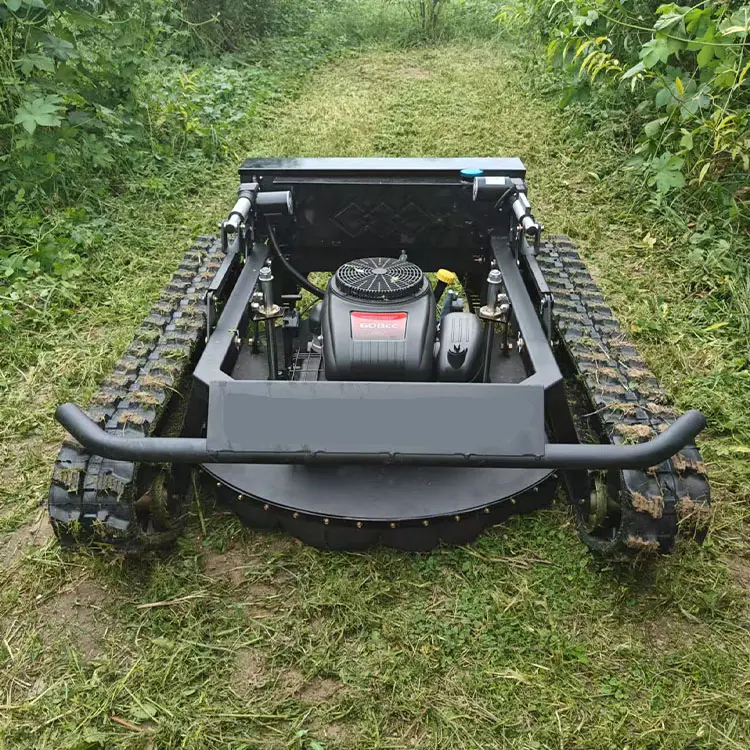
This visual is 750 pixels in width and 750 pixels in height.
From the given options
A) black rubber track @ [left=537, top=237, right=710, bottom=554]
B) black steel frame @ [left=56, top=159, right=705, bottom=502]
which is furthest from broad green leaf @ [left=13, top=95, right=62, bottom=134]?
black rubber track @ [left=537, top=237, right=710, bottom=554]

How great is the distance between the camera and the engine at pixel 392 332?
2.72 meters

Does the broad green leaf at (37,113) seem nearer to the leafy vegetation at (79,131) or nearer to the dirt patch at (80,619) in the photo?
the leafy vegetation at (79,131)

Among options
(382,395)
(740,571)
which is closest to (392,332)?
(382,395)

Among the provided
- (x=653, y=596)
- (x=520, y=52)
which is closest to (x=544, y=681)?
(x=653, y=596)

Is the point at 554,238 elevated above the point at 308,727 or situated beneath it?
elevated above

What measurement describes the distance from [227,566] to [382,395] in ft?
3.13

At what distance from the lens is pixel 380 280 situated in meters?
2.97

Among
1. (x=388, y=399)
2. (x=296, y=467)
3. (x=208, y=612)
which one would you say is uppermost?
(x=388, y=399)

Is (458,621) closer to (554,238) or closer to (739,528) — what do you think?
(739,528)

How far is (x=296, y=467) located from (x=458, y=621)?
81 centimetres

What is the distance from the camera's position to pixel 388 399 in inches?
90.9

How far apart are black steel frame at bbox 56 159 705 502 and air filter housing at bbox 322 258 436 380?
34 cm

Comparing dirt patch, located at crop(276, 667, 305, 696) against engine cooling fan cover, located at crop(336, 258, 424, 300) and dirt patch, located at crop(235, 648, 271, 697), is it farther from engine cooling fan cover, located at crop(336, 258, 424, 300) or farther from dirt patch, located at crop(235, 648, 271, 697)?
engine cooling fan cover, located at crop(336, 258, 424, 300)

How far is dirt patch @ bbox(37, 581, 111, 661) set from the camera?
246cm
